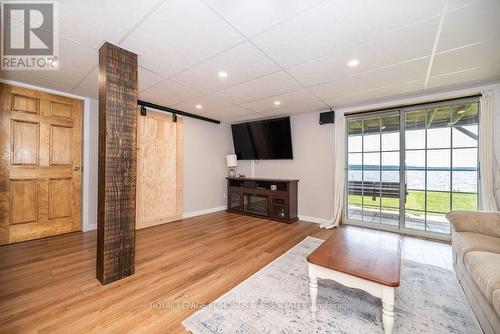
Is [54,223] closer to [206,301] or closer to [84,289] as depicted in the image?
[84,289]

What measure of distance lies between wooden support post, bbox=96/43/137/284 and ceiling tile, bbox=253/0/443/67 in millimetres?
1407

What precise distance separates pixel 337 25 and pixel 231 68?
1229 millimetres

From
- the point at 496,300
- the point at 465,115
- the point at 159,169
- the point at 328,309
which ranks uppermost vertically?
the point at 465,115

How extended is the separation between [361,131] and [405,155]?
87cm

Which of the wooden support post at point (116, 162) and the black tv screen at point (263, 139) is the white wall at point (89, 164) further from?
the black tv screen at point (263, 139)

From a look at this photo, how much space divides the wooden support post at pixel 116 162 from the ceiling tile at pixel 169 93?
92 cm

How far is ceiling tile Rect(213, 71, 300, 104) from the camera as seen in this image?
2.79 metres

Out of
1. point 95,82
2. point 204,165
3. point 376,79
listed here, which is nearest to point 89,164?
point 95,82

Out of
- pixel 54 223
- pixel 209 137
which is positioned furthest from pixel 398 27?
pixel 54 223

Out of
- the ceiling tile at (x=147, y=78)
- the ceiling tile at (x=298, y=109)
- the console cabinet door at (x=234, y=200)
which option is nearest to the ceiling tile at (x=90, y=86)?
the ceiling tile at (x=147, y=78)

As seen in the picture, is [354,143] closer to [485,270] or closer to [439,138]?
[439,138]

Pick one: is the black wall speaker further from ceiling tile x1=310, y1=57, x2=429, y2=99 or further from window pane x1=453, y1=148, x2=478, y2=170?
window pane x1=453, y1=148, x2=478, y2=170

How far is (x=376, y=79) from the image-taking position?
2.76 metres

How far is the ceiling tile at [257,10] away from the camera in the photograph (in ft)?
4.90
